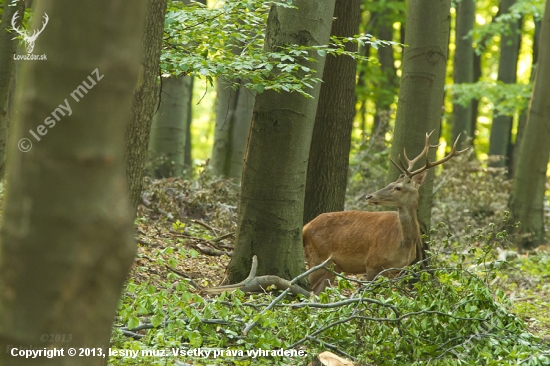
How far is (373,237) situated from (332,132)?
183cm

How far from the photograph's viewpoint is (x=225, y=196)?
12.0 meters

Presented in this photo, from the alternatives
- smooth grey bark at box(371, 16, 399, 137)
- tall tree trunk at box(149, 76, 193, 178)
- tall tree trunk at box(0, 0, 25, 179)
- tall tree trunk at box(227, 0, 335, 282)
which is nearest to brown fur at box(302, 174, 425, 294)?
tall tree trunk at box(227, 0, 335, 282)

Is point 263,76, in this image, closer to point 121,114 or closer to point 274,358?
point 274,358

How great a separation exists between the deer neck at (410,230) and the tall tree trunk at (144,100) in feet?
13.6

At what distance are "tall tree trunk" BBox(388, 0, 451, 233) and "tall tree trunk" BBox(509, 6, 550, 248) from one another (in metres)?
5.50

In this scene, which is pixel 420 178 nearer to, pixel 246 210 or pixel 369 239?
pixel 369 239

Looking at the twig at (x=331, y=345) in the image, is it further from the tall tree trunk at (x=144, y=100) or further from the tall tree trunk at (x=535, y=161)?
the tall tree trunk at (x=535, y=161)

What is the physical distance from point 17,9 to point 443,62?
210 inches

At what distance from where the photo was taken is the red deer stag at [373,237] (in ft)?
26.4

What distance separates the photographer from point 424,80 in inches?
→ 346

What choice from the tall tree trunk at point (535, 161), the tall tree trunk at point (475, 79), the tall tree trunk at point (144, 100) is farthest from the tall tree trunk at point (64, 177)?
the tall tree trunk at point (475, 79)

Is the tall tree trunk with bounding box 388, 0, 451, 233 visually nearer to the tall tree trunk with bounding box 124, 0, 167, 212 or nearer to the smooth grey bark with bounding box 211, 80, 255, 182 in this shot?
the tall tree trunk with bounding box 124, 0, 167, 212

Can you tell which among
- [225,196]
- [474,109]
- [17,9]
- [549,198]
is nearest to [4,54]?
[17,9]

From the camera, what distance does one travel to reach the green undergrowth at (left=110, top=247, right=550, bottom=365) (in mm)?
4781
